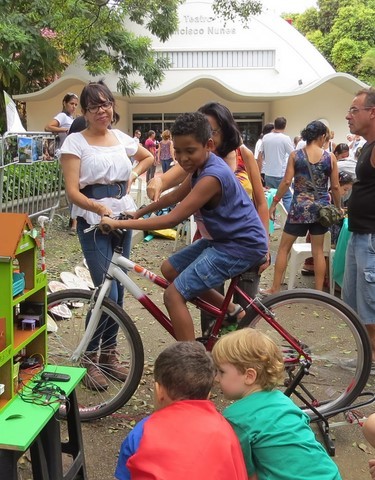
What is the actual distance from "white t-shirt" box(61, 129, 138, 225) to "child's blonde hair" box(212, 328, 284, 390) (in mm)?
1471

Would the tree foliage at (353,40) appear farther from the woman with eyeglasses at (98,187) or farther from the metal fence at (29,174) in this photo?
the woman with eyeglasses at (98,187)

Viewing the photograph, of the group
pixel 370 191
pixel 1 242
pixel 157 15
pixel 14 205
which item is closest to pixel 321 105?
pixel 157 15

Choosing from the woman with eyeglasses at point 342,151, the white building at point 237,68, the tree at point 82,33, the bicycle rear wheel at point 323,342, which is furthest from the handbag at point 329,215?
the white building at point 237,68

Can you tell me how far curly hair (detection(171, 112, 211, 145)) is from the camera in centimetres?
269

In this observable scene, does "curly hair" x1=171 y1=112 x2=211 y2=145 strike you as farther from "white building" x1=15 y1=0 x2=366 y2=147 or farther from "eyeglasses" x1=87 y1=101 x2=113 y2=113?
"white building" x1=15 y1=0 x2=366 y2=147

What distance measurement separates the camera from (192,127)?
2.68 metres

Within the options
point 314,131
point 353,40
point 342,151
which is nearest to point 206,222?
point 314,131

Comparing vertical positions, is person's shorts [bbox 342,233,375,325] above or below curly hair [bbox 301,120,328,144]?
below

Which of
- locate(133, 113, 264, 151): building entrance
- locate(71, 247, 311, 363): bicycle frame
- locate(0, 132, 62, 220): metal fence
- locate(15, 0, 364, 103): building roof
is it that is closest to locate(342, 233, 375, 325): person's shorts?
locate(71, 247, 311, 363): bicycle frame

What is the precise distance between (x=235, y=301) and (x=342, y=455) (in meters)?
1.03

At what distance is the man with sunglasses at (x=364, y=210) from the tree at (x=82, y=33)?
527 cm

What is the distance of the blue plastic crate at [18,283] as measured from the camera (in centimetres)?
204

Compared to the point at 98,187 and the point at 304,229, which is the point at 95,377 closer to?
the point at 98,187

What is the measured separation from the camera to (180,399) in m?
1.81
